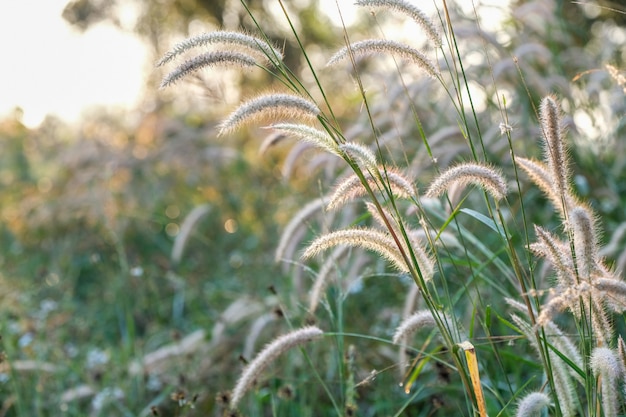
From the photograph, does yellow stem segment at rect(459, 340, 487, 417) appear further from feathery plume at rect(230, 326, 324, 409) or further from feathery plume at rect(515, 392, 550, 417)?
feathery plume at rect(230, 326, 324, 409)

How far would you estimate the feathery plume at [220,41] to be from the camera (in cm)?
157

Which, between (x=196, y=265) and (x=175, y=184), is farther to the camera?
(x=175, y=184)

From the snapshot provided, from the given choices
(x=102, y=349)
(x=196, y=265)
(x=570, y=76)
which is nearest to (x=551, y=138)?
(x=570, y=76)

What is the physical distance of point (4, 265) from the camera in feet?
16.6

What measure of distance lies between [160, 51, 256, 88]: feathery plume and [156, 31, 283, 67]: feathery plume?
23 mm

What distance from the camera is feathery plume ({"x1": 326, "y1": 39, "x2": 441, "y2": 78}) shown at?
1.62 meters

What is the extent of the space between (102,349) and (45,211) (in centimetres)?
161

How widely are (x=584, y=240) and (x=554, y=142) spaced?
0.61 feet

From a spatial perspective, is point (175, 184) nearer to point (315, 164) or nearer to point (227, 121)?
point (315, 164)

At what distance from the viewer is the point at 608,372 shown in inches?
A: 57.7

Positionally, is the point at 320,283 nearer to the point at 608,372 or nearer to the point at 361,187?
the point at 361,187

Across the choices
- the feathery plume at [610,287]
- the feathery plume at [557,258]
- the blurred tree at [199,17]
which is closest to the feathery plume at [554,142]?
the feathery plume at [557,258]

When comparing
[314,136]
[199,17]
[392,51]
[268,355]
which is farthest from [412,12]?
[199,17]

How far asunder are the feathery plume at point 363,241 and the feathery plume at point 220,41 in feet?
1.18
